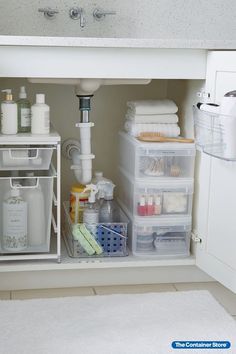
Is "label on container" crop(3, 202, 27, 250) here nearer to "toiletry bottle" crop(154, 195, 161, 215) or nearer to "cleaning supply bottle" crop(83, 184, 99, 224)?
"cleaning supply bottle" crop(83, 184, 99, 224)

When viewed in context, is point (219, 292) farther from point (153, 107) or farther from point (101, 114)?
point (101, 114)

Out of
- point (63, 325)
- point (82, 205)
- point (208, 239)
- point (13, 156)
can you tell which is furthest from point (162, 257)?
point (13, 156)

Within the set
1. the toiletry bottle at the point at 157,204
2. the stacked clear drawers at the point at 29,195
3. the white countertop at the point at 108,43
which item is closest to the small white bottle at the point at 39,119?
the stacked clear drawers at the point at 29,195

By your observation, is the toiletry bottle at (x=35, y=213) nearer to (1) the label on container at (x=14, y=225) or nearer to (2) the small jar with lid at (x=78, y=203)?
(1) the label on container at (x=14, y=225)

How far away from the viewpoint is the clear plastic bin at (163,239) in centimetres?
225

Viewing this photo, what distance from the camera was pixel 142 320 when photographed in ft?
6.42

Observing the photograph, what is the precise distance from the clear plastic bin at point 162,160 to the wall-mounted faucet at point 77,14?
2.02ft

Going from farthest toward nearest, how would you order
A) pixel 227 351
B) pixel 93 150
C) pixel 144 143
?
pixel 93 150 < pixel 144 143 < pixel 227 351

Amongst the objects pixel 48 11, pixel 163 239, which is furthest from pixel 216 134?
pixel 48 11

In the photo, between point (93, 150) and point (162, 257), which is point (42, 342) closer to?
Answer: point (162, 257)

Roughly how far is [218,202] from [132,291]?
19.7 inches

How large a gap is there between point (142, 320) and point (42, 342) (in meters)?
0.35

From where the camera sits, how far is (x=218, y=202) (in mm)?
2031

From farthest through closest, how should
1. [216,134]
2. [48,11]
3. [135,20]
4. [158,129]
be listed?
[135,20] < [48,11] < [158,129] < [216,134]
